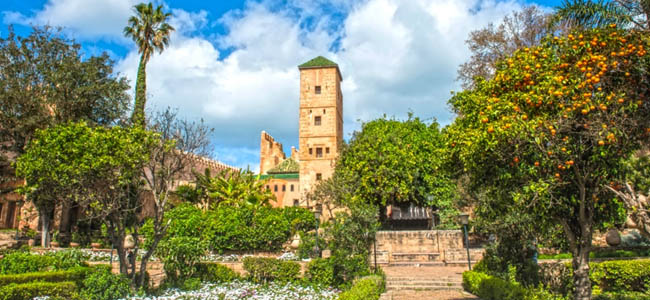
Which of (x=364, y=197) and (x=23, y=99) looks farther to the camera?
(x=364, y=197)

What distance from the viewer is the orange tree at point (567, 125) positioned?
287 inches

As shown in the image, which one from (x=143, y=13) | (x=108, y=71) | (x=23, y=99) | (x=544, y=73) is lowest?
(x=544, y=73)

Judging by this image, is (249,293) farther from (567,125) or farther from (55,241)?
(55,241)

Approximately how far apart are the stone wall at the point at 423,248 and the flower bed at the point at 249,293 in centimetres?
641

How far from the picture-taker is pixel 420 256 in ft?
65.3

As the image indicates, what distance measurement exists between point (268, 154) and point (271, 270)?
42.6 m

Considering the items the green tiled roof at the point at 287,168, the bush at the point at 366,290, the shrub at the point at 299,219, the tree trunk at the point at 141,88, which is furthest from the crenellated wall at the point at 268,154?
the bush at the point at 366,290

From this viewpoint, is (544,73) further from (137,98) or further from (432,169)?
→ (137,98)

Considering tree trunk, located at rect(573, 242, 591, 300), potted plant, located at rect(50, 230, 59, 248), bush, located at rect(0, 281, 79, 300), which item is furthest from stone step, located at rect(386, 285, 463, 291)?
potted plant, located at rect(50, 230, 59, 248)

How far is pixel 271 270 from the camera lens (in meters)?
14.8

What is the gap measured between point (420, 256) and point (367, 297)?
9.94 metres

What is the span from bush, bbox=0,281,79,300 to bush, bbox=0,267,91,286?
576 mm

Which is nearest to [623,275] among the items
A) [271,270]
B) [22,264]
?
[271,270]

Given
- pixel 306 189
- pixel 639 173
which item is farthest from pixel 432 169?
pixel 639 173
